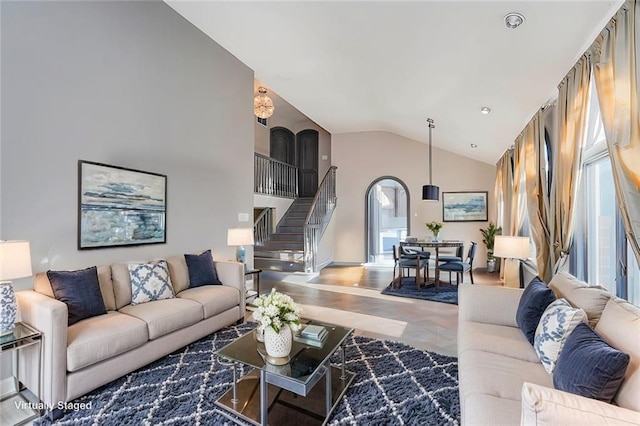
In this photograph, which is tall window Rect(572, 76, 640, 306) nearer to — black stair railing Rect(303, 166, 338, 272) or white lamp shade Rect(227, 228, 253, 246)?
white lamp shade Rect(227, 228, 253, 246)

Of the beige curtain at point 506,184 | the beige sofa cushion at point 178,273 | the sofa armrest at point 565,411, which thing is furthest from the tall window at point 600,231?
the beige sofa cushion at point 178,273

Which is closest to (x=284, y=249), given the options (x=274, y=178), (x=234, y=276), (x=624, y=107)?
(x=274, y=178)

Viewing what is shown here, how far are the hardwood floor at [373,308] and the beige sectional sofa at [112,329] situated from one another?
5.14 ft

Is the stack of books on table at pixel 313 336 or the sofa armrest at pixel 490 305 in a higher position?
the sofa armrest at pixel 490 305

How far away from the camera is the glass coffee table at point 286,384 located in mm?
1925

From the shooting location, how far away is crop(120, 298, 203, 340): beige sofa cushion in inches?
109

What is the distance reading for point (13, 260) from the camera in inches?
85.9

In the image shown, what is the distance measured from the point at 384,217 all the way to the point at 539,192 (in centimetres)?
635

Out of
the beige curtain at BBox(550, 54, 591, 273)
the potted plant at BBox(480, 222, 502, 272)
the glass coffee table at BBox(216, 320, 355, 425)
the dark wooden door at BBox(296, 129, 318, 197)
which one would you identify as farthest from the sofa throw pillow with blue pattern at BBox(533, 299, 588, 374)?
the dark wooden door at BBox(296, 129, 318, 197)

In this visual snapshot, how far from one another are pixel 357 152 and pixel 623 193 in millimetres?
7202

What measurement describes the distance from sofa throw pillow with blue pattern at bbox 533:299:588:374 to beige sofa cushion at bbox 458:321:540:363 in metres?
0.11

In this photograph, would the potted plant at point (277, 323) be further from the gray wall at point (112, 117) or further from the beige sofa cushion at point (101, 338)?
the gray wall at point (112, 117)

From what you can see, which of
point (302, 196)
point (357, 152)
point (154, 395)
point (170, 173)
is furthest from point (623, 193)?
Answer: point (302, 196)

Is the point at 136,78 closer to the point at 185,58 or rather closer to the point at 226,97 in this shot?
the point at 185,58
